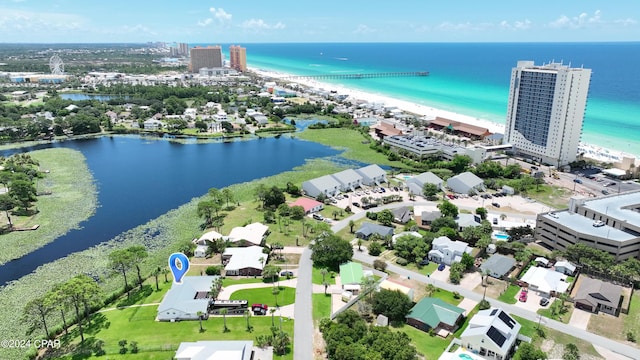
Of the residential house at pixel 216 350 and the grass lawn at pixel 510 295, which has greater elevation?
the residential house at pixel 216 350

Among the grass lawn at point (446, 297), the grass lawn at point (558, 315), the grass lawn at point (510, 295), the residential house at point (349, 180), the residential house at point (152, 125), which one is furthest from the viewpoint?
the residential house at point (152, 125)

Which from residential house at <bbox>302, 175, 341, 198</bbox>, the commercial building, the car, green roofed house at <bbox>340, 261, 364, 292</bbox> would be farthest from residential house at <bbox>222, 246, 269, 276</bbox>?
the commercial building

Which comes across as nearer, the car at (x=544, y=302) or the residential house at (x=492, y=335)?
the residential house at (x=492, y=335)

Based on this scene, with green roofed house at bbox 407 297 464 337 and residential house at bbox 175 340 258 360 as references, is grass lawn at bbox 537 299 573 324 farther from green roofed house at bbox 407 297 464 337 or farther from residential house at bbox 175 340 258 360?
residential house at bbox 175 340 258 360

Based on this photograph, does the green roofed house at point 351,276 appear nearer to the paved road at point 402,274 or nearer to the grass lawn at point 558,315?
the paved road at point 402,274

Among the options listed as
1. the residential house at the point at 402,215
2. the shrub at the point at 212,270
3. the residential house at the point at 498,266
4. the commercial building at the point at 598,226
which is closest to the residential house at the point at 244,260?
the shrub at the point at 212,270

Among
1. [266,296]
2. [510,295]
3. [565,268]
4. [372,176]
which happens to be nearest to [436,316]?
[510,295]

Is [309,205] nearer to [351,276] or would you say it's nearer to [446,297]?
[351,276]
